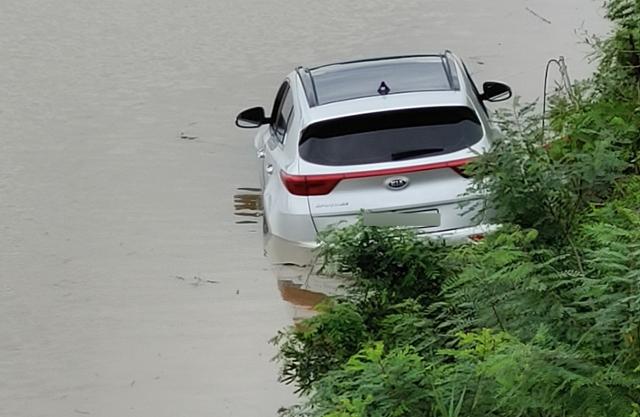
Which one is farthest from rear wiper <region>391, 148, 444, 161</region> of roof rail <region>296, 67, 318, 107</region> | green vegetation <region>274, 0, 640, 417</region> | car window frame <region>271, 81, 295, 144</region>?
green vegetation <region>274, 0, 640, 417</region>

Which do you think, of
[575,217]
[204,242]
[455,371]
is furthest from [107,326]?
[455,371]

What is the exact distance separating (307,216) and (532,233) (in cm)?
411

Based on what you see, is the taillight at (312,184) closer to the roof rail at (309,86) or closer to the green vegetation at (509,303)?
the roof rail at (309,86)

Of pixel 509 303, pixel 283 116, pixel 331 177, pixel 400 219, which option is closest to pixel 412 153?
pixel 331 177

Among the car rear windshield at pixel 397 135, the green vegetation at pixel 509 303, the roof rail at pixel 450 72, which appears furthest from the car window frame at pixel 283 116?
the green vegetation at pixel 509 303

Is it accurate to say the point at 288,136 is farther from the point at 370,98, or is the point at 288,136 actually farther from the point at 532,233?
the point at 532,233

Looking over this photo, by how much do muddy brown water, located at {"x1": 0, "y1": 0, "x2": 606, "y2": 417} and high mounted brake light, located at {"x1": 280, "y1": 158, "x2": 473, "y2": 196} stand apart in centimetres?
138

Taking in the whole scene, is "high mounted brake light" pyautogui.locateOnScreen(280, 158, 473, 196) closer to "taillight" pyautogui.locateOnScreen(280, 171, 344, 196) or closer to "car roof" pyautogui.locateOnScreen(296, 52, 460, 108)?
"taillight" pyautogui.locateOnScreen(280, 171, 344, 196)

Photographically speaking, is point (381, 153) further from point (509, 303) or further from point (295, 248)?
point (509, 303)

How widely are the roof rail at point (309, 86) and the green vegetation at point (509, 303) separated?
294 cm

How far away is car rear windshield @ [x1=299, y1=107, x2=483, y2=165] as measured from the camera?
27.6ft

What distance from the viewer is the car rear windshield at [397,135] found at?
8.41 m

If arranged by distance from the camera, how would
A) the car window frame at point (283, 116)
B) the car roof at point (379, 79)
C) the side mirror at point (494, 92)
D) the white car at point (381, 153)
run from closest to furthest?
the white car at point (381, 153)
the car roof at point (379, 79)
the car window frame at point (283, 116)
the side mirror at point (494, 92)

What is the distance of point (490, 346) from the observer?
3.91m
